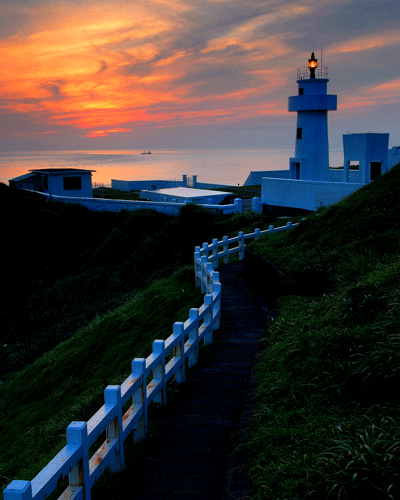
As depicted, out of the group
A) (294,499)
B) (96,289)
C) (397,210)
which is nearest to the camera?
(294,499)

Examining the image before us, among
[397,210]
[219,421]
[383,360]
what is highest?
[397,210]

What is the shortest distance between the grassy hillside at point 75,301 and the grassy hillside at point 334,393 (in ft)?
10.4

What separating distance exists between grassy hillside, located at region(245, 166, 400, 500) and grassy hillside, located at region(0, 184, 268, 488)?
125 inches

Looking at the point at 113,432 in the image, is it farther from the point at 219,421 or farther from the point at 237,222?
the point at 237,222

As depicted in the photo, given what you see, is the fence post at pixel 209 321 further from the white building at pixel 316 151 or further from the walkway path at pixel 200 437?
the white building at pixel 316 151

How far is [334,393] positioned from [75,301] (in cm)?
2135

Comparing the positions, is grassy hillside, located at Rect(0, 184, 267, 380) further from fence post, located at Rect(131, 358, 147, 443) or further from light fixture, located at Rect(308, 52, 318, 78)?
fence post, located at Rect(131, 358, 147, 443)

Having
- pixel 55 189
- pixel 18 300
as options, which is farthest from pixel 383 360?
pixel 55 189

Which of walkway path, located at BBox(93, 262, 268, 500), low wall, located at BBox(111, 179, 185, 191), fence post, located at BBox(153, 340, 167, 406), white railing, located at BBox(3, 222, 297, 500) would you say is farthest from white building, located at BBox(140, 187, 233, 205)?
fence post, located at BBox(153, 340, 167, 406)

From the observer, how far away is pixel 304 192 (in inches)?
1153

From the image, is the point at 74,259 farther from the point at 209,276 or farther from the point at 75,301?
the point at 209,276

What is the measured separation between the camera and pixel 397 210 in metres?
12.0

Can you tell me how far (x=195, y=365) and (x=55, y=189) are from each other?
38.8 meters

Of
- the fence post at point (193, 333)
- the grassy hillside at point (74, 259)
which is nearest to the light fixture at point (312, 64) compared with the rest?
the grassy hillside at point (74, 259)
